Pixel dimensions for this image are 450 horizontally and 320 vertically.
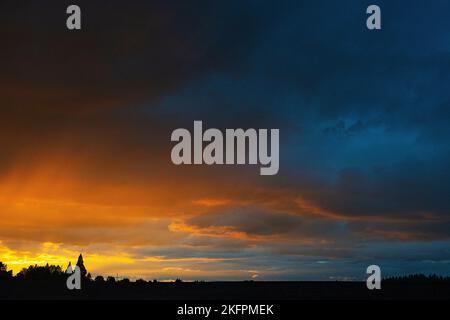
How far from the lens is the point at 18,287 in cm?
12975

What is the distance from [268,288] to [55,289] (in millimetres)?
46692
